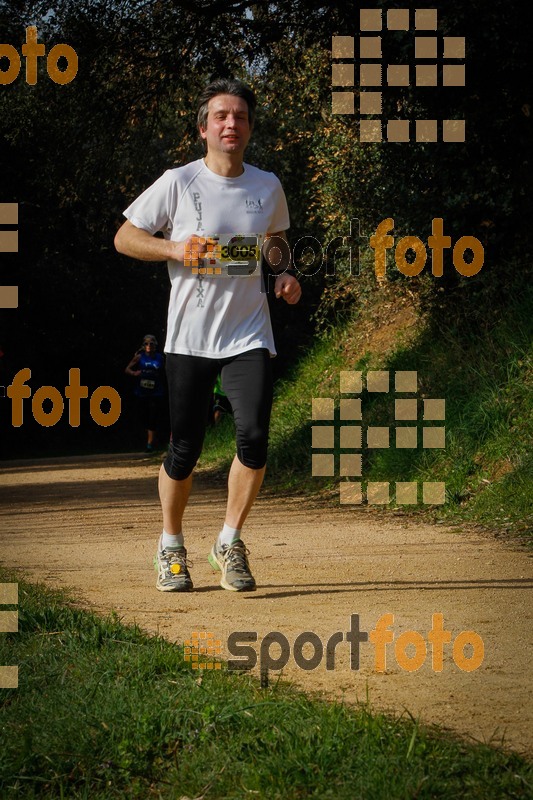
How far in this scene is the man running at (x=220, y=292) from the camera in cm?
527

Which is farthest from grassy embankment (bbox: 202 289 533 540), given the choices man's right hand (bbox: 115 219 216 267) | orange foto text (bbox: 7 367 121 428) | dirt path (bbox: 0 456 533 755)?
orange foto text (bbox: 7 367 121 428)

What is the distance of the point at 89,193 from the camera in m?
16.3

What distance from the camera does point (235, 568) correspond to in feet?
17.8

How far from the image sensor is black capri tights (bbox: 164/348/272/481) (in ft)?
17.6

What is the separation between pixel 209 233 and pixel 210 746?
2804mm

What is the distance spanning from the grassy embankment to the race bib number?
3104 mm

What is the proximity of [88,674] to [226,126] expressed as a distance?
2753 millimetres

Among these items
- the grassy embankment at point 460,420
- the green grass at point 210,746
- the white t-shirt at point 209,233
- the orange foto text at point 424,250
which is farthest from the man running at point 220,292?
the orange foto text at point 424,250

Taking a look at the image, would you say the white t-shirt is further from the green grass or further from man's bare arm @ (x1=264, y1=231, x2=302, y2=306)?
the green grass

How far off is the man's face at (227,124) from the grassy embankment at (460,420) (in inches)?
135

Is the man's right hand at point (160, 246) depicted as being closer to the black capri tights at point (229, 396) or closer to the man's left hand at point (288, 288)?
the man's left hand at point (288, 288)

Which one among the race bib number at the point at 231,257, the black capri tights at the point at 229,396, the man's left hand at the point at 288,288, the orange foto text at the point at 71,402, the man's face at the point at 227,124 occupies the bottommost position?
the orange foto text at the point at 71,402

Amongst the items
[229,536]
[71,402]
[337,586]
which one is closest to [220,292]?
[229,536]

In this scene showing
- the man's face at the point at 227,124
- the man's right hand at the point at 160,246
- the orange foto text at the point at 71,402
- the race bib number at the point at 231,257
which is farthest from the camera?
the orange foto text at the point at 71,402
